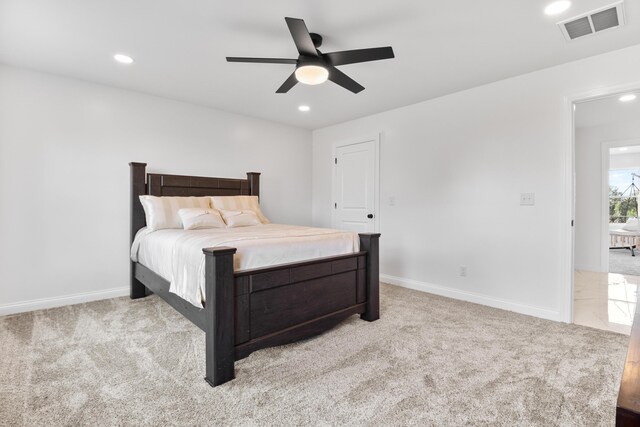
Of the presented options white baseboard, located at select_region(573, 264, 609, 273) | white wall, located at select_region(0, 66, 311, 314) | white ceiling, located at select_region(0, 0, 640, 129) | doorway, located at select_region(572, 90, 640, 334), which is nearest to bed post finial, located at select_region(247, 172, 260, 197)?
white wall, located at select_region(0, 66, 311, 314)

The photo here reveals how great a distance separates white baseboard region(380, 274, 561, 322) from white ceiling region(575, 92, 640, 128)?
249 cm

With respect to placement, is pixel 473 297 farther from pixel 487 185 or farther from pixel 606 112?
A: pixel 606 112

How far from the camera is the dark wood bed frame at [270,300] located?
6.16 feet

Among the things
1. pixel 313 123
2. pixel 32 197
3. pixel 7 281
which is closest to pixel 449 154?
pixel 313 123

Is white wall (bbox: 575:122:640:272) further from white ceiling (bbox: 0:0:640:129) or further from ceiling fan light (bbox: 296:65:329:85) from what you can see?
ceiling fan light (bbox: 296:65:329:85)

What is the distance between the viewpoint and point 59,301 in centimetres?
323

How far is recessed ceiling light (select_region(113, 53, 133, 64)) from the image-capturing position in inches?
109

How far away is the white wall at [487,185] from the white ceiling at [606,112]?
115 cm

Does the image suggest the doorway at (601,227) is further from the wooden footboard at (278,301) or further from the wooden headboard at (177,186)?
the wooden headboard at (177,186)

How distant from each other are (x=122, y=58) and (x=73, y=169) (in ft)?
4.38

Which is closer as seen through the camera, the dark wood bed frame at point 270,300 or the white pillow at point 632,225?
the dark wood bed frame at point 270,300

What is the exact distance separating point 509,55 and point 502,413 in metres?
2.76

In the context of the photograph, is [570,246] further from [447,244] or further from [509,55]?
[509,55]

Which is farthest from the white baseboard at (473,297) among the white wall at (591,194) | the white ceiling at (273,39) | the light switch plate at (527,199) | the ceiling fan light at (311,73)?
the white wall at (591,194)
